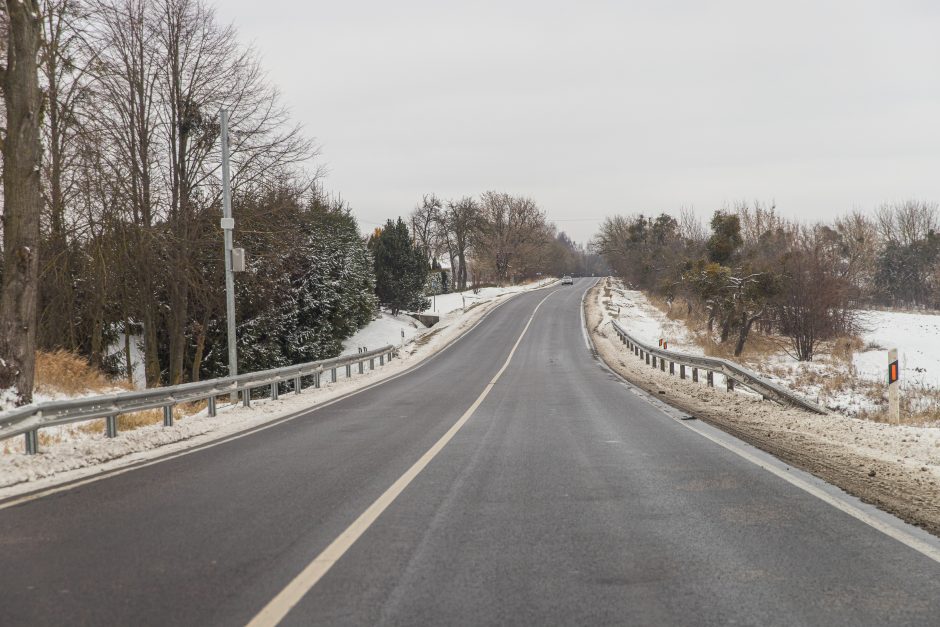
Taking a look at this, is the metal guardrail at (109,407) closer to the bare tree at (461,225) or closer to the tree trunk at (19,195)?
the tree trunk at (19,195)

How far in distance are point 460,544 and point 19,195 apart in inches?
387

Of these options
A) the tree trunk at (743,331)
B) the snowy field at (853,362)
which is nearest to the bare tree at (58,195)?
the snowy field at (853,362)

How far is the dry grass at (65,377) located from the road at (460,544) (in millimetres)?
8815

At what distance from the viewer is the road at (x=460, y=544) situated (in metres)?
3.54

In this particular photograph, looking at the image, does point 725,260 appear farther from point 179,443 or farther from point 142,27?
point 179,443

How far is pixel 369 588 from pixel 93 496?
13.0ft

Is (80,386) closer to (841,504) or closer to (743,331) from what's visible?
(841,504)

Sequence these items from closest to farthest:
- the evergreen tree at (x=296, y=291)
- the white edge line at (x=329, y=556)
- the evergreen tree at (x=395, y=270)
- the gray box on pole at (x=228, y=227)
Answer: the white edge line at (x=329, y=556) → the gray box on pole at (x=228, y=227) → the evergreen tree at (x=296, y=291) → the evergreen tree at (x=395, y=270)

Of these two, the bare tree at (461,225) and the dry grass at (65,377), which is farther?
the bare tree at (461,225)

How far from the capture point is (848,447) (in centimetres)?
845

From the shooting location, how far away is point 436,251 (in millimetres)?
105062

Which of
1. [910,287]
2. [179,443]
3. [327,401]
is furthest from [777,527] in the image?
[910,287]

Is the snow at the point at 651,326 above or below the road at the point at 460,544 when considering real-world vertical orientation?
below

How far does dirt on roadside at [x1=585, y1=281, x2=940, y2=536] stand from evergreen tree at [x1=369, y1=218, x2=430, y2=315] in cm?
4872
